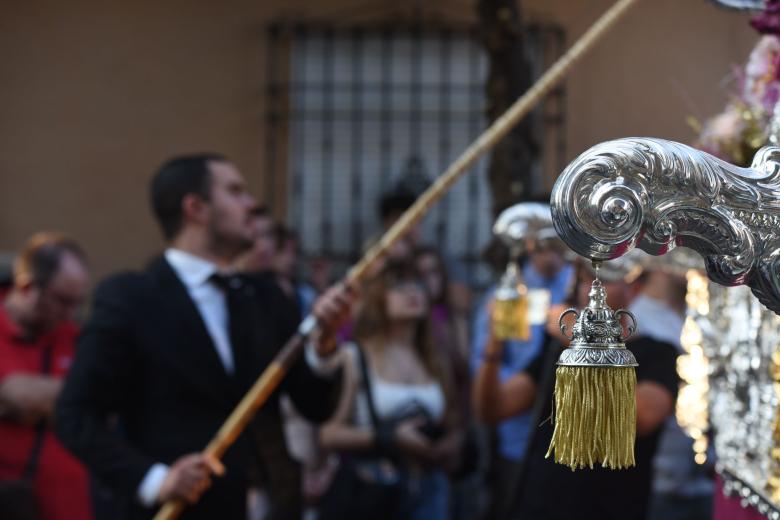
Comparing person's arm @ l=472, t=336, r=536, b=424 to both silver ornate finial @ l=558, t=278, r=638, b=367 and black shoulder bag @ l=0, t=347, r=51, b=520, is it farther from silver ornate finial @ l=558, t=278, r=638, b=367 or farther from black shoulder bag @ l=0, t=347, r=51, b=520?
silver ornate finial @ l=558, t=278, r=638, b=367

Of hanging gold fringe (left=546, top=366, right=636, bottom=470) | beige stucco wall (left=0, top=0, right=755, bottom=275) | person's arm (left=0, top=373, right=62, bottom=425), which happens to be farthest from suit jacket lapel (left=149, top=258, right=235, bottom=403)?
beige stucco wall (left=0, top=0, right=755, bottom=275)

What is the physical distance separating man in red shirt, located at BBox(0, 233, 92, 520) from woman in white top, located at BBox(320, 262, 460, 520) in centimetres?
107

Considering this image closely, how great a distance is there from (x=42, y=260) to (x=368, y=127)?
14.7ft

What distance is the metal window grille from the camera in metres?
9.07

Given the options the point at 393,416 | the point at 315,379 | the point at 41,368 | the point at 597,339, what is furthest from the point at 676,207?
the point at 393,416

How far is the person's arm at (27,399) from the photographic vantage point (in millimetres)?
4477

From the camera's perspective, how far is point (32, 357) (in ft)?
15.7

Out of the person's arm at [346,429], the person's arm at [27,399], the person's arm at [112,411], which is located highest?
the person's arm at [112,411]

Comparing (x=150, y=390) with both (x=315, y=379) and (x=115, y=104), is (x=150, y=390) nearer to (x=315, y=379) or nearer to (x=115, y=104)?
(x=315, y=379)

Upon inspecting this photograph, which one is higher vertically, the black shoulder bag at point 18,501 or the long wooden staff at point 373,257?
the long wooden staff at point 373,257

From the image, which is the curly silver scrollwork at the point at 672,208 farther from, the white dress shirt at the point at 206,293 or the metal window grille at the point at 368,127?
the metal window grille at the point at 368,127

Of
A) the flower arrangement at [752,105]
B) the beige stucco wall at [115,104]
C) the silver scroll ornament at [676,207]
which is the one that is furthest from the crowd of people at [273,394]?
the beige stucco wall at [115,104]

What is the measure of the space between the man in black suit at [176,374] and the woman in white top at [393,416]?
1144 mm


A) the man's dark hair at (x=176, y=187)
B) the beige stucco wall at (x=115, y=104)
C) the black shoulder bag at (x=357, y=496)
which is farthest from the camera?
the beige stucco wall at (x=115, y=104)
